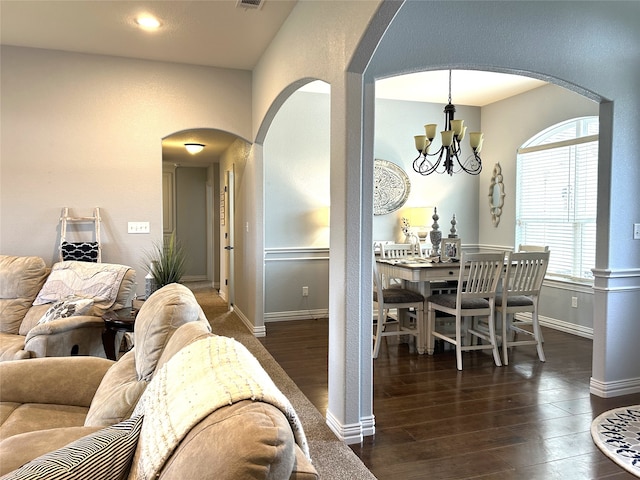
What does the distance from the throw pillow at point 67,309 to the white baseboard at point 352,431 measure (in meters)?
1.86

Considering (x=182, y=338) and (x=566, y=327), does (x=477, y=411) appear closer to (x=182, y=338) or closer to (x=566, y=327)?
(x=182, y=338)

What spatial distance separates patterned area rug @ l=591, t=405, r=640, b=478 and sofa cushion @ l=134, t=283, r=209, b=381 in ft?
7.39

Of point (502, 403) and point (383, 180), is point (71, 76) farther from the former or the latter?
point (502, 403)

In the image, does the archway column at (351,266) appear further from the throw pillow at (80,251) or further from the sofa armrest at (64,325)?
the throw pillow at (80,251)

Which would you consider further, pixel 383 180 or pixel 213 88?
pixel 383 180

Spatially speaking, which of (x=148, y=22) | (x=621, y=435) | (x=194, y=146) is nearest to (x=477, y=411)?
(x=621, y=435)

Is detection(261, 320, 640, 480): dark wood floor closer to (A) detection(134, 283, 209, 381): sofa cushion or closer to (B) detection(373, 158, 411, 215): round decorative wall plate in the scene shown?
(A) detection(134, 283, 209, 381): sofa cushion

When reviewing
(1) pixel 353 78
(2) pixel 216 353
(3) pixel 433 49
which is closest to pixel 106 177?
(1) pixel 353 78

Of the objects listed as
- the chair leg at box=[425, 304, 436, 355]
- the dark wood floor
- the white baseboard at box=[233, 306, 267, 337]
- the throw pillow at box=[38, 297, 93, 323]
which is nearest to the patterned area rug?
the dark wood floor

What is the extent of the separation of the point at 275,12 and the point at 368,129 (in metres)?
1.55

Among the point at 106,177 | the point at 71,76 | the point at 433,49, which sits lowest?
the point at 106,177

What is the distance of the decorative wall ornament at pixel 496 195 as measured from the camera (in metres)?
6.02

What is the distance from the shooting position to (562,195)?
5164mm

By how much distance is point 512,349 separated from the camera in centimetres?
442
